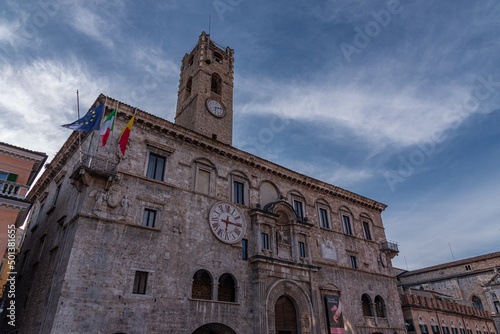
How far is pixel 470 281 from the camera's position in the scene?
46.8m

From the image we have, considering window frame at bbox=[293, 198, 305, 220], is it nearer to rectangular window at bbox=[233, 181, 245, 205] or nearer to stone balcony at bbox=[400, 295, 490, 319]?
rectangular window at bbox=[233, 181, 245, 205]

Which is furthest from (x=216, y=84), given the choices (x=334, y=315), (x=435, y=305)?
(x=435, y=305)

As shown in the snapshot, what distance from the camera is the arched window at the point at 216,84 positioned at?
27641 mm

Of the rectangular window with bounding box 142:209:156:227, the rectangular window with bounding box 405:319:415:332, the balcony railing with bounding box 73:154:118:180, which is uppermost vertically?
the balcony railing with bounding box 73:154:118:180

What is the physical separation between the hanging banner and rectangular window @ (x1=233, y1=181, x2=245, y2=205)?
8428mm

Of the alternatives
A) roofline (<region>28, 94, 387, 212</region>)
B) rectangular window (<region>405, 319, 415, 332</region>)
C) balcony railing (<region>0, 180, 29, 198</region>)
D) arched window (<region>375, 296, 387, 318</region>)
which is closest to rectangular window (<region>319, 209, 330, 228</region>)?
roofline (<region>28, 94, 387, 212</region>)

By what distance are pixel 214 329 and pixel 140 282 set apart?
5.01m

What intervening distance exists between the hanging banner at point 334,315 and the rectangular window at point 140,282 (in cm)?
1197

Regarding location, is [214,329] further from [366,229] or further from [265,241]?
[366,229]

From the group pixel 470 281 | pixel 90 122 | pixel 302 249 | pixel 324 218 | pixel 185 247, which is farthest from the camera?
pixel 470 281

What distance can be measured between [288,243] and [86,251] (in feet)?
40.4

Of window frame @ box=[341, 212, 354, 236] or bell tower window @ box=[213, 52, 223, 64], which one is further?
bell tower window @ box=[213, 52, 223, 64]

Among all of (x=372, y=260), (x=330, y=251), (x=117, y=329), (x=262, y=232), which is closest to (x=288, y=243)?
(x=262, y=232)

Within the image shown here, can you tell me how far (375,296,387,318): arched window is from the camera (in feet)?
81.8
